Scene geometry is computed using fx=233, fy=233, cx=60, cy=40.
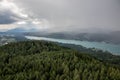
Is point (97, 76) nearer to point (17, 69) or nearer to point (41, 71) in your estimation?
point (41, 71)

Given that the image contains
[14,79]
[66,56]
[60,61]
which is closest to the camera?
[14,79]

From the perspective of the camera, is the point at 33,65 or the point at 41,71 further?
the point at 33,65

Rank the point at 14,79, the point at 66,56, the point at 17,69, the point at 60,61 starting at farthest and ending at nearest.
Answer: the point at 66,56, the point at 60,61, the point at 17,69, the point at 14,79

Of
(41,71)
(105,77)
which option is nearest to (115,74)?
(105,77)

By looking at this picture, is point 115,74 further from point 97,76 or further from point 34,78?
point 34,78

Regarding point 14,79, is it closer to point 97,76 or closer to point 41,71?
point 41,71

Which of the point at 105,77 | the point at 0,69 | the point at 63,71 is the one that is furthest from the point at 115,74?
the point at 0,69

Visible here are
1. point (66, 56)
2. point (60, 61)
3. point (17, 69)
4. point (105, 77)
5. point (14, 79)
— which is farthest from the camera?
point (66, 56)

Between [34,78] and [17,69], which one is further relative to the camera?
[17,69]
